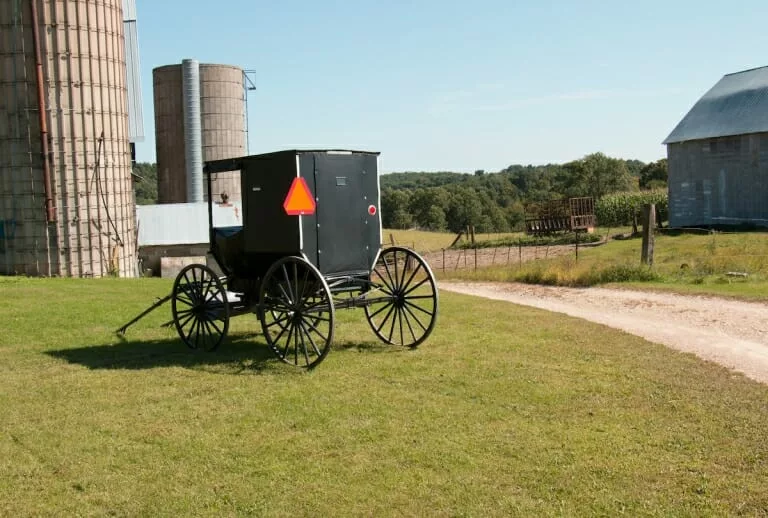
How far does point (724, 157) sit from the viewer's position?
130 ft

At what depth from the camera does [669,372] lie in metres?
9.25

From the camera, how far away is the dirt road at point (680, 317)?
1062 cm

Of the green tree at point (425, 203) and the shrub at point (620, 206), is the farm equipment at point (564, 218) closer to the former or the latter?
the shrub at point (620, 206)

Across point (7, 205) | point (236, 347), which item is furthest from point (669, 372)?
point (7, 205)

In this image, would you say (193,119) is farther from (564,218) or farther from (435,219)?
(435,219)

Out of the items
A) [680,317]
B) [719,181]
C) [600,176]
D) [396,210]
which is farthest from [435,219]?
[680,317]

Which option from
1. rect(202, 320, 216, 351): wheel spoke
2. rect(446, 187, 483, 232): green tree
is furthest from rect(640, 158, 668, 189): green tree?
rect(202, 320, 216, 351): wheel spoke

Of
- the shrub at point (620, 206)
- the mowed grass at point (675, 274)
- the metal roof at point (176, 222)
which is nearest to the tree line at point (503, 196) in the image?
the shrub at point (620, 206)

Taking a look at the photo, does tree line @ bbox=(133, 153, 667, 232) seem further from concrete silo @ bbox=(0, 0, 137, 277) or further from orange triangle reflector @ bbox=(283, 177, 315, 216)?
orange triangle reflector @ bbox=(283, 177, 315, 216)

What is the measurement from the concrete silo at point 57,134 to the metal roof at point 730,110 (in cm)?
2882

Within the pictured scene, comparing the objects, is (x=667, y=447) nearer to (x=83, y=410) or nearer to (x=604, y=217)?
(x=83, y=410)

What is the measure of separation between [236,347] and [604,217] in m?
48.0

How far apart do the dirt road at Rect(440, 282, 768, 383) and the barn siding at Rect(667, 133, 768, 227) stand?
22923mm

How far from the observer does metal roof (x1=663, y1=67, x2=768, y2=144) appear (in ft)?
127
